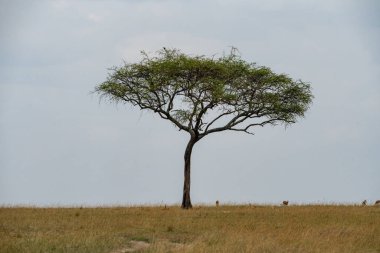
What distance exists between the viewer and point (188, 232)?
78.2 feet

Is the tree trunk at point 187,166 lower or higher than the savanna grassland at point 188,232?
higher

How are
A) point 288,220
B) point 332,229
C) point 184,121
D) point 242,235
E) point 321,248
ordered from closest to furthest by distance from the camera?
Result: point 321,248, point 242,235, point 332,229, point 288,220, point 184,121

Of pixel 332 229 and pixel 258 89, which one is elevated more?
pixel 258 89

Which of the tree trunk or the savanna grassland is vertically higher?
the tree trunk

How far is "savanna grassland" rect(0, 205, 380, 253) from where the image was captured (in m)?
20.2

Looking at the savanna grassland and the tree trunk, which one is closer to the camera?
the savanna grassland

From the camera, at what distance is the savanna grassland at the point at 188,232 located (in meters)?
20.2

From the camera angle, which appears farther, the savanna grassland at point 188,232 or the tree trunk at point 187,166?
the tree trunk at point 187,166

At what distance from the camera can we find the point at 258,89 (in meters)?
42.0

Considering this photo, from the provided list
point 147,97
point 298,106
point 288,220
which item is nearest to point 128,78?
point 147,97

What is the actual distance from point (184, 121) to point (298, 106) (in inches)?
A: 319

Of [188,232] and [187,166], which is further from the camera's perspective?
[187,166]

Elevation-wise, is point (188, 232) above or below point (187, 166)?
below

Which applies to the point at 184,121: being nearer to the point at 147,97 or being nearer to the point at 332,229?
the point at 147,97
